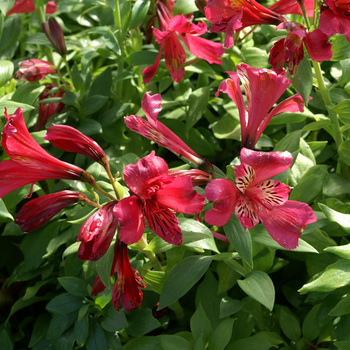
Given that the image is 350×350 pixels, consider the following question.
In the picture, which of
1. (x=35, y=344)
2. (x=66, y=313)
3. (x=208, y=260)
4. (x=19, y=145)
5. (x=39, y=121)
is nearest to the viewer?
(x=19, y=145)

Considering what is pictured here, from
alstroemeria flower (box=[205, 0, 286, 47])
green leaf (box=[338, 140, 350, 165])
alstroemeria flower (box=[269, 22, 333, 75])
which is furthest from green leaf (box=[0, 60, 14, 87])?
green leaf (box=[338, 140, 350, 165])

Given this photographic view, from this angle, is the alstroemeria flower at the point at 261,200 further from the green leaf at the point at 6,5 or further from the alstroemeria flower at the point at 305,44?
the green leaf at the point at 6,5

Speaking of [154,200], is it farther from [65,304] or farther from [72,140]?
[65,304]

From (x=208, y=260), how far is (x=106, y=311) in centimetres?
27

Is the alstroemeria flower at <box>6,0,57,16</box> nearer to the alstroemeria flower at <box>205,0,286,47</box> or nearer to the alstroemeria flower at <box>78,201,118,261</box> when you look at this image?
the alstroemeria flower at <box>205,0,286,47</box>

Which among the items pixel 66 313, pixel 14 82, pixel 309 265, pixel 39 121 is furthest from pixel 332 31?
pixel 14 82

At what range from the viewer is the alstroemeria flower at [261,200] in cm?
82

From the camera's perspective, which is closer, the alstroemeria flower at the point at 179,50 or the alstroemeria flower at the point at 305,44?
the alstroemeria flower at the point at 305,44

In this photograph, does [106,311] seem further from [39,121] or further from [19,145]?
[39,121]

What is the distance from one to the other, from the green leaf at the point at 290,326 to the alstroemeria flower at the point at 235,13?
0.59 m

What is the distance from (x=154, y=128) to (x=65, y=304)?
462mm

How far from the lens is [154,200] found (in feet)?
2.87

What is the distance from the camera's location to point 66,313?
3.84ft

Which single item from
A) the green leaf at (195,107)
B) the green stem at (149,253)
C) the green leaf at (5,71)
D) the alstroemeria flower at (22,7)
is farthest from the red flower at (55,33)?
the green stem at (149,253)
